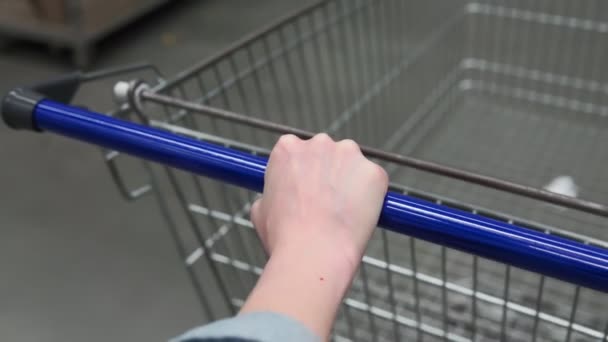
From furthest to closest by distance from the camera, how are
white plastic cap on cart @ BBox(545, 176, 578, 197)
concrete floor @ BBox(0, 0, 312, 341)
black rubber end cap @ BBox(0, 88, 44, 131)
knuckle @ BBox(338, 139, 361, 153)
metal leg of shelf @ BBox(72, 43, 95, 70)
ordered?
metal leg of shelf @ BBox(72, 43, 95, 70) → concrete floor @ BBox(0, 0, 312, 341) → white plastic cap on cart @ BBox(545, 176, 578, 197) → black rubber end cap @ BBox(0, 88, 44, 131) → knuckle @ BBox(338, 139, 361, 153)

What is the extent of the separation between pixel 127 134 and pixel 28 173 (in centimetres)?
135

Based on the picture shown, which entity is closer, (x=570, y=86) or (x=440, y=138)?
(x=440, y=138)

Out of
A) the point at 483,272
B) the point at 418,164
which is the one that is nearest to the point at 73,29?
the point at 483,272

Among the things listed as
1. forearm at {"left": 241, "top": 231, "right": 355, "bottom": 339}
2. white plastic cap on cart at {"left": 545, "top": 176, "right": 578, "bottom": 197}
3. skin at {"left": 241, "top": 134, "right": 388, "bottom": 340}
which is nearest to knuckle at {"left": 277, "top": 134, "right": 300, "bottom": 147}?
skin at {"left": 241, "top": 134, "right": 388, "bottom": 340}

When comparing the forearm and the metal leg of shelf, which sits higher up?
the forearm

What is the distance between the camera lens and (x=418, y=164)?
0.62 m

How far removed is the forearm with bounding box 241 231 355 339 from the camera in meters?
0.43

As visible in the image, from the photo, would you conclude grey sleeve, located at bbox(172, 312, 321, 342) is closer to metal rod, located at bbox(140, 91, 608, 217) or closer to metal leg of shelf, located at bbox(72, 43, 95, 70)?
metal rod, located at bbox(140, 91, 608, 217)

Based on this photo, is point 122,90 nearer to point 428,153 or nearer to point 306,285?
point 306,285

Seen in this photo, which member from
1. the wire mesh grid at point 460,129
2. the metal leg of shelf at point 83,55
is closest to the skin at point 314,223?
the wire mesh grid at point 460,129

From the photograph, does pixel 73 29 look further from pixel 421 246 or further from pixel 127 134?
pixel 127 134

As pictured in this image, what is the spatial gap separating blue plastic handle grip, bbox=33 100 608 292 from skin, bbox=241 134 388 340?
37 mm

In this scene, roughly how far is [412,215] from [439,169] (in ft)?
0.31

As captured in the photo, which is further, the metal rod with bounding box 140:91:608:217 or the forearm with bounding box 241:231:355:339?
the metal rod with bounding box 140:91:608:217
